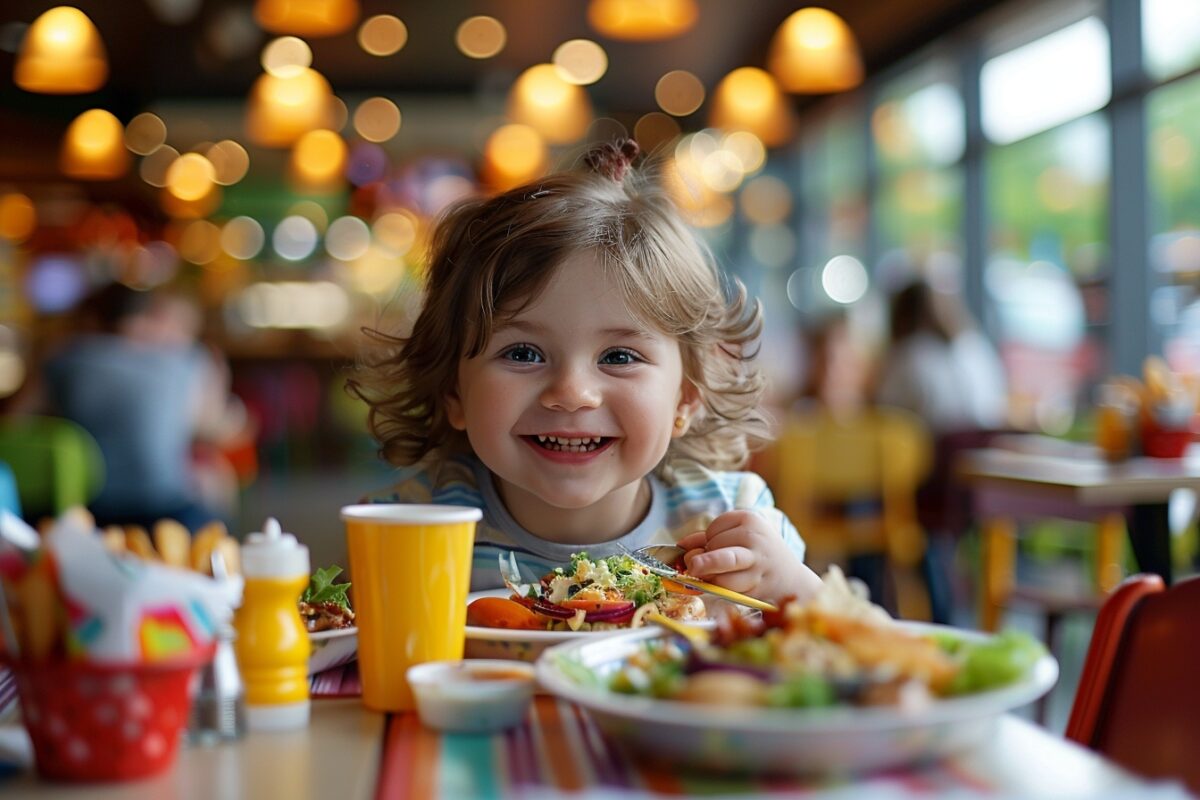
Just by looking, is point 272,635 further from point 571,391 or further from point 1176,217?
point 1176,217

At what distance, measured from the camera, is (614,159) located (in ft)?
5.59

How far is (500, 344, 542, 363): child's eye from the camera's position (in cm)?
146

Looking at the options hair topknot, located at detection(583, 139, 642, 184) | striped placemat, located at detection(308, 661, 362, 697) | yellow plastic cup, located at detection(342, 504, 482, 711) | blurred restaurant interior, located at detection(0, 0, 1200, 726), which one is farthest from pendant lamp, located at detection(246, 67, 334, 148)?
yellow plastic cup, located at detection(342, 504, 482, 711)

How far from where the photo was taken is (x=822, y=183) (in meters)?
11.1

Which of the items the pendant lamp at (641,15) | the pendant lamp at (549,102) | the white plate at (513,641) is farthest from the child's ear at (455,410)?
the pendant lamp at (549,102)

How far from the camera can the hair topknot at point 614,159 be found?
5.57ft

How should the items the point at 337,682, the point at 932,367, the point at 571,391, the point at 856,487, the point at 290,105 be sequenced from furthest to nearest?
the point at 290,105, the point at 932,367, the point at 856,487, the point at 571,391, the point at 337,682

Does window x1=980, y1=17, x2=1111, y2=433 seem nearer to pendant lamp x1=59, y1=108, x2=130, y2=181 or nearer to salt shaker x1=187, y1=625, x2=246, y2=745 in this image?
pendant lamp x1=59, y1=108, x2=130, y2=181

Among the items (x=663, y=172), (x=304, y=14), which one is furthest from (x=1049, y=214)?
(x=663, y=172)

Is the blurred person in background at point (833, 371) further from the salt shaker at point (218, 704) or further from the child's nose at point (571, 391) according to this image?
the salt shaker at point (218, 704)

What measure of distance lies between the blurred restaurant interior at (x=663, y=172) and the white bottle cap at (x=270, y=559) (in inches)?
Answer: 9.2

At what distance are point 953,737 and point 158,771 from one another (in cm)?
48

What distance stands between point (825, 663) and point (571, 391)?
65 cm

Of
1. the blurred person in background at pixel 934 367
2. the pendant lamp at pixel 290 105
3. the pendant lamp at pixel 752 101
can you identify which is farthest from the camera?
the pendant lamp at pixel 290 105
